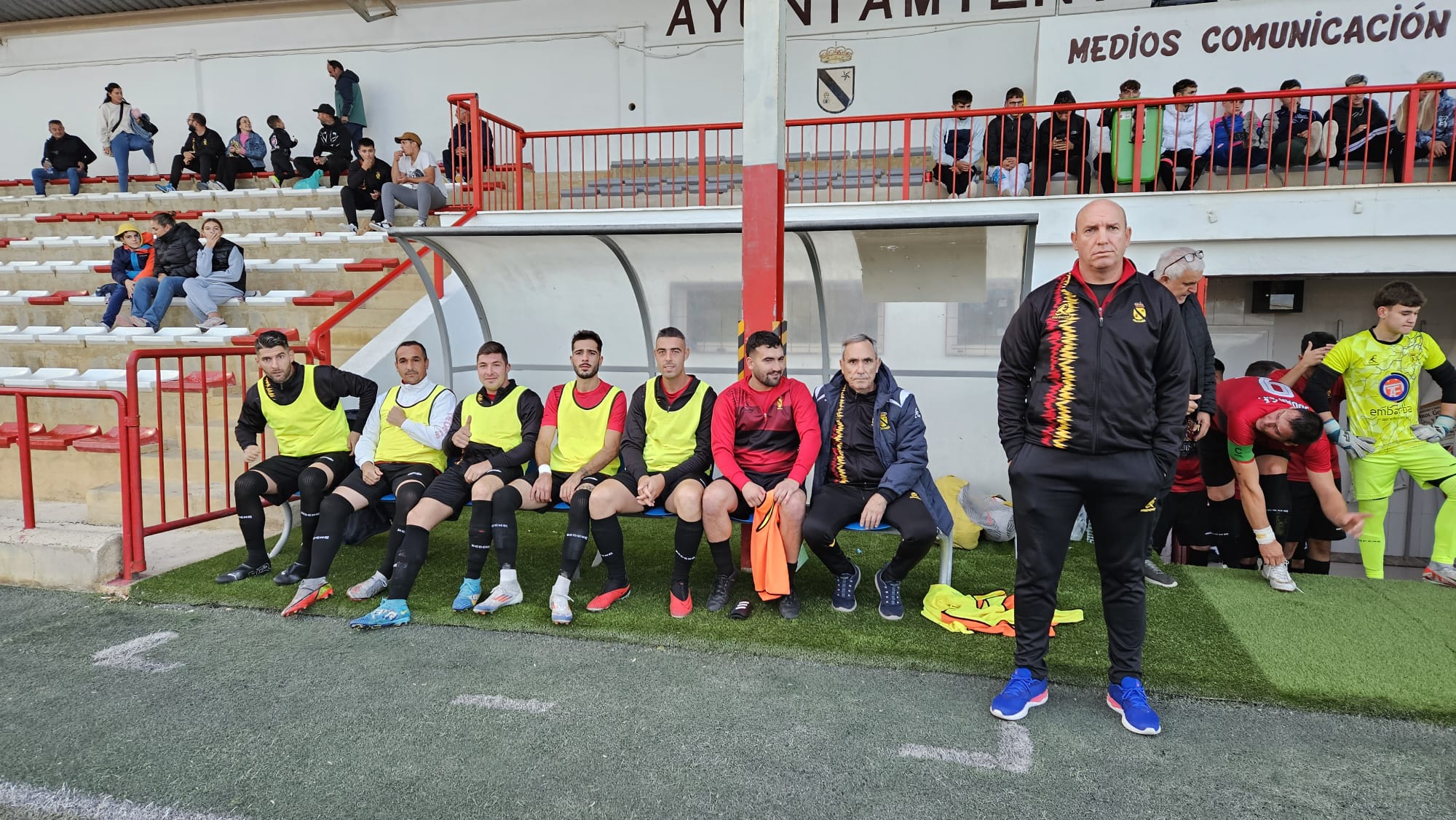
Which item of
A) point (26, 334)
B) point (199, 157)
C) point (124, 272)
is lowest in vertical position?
point (26, 334)

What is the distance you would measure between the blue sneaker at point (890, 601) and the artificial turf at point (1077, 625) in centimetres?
5

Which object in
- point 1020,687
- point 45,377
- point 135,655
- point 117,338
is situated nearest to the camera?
point 1020,687

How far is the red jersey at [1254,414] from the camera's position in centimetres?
434

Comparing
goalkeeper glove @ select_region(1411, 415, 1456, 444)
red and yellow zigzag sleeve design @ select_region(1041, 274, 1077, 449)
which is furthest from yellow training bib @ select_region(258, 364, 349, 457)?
goalkeeper glove @ select_region(1411, 415, 1456, 444)

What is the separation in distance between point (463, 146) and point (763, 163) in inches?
268

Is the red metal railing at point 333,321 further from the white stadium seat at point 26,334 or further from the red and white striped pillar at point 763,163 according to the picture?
the white stadium seat at point 26,334

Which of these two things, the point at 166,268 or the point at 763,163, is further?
the point at 166,268

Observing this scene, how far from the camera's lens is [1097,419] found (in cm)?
266

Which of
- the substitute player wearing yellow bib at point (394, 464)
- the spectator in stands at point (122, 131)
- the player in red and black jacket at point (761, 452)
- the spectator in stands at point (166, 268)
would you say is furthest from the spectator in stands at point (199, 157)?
the player in red and black jacket at point (761, 452)

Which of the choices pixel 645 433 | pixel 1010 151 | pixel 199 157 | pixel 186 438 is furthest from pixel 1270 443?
pixel 199 157

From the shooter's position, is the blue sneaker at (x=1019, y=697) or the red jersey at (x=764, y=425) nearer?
the blue sneaker at (x=1019, y=697)

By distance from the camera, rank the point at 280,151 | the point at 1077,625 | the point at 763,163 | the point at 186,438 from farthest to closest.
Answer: the point at 280,151, the point at 186,438, the point at 763,163, the point at 1077,625

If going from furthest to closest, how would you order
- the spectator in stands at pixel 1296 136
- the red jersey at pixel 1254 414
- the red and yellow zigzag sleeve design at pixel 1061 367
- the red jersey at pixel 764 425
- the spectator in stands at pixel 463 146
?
the spectator in stands at pixel 463 146 → the spectator in stands at pixel 1296 136 → the red jersey at pixel 1254 414 → the red jersey at pixel 764 425 → the red and yellow zigzag sleeve design at pixel 1061 367

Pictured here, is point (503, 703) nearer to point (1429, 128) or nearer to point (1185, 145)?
point (1185, 145)
